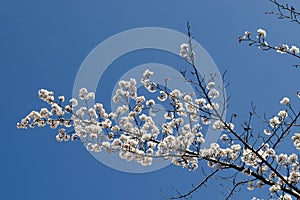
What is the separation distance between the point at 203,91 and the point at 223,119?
0.39 m

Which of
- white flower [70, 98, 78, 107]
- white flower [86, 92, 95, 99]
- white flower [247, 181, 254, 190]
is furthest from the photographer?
white flower [86, 92, 95, 99]

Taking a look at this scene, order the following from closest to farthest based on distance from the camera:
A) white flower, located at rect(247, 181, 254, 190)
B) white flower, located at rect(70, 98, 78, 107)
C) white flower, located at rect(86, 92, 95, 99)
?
white flower, located at rect(247, 181, 254, 190)
white flower, located at rect(70, 98, 78, 107)
white flower, located at rect(86, 92, 95, 99)

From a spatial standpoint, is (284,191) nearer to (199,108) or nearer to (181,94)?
(199,108)

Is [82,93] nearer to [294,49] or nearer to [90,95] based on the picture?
[90,95]

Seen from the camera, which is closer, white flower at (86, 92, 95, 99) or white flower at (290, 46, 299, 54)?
white flower at (290, 46, 299, 54)

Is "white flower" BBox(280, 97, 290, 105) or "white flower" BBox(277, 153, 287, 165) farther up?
"white flower" BBox(280, 97, 290, 105)

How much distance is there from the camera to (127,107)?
534 centimetres

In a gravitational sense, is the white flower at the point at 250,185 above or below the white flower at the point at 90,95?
below

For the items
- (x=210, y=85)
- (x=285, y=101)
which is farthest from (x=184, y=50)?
(x=285, y=101)

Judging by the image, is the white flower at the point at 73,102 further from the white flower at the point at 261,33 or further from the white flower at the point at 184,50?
the white flower at the point at 261,33

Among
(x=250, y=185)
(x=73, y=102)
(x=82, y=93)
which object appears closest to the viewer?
(x=250, y=185)

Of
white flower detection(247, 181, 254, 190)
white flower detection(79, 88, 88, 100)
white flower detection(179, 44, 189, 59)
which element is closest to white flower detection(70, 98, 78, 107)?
white flower detection(79, 88, 88, 100)

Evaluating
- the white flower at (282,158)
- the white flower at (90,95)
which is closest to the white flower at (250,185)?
the white flower at (282,158)

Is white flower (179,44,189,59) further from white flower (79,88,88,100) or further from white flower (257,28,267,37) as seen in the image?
white flower (79,88,88,100)
